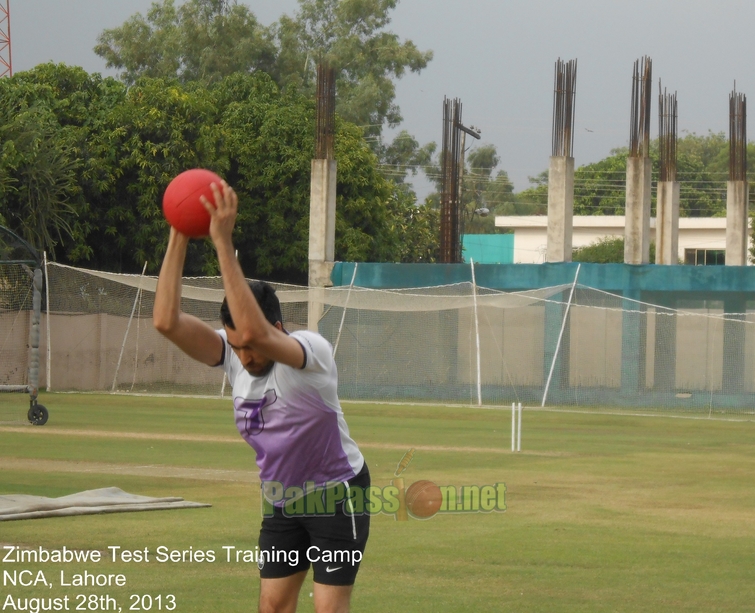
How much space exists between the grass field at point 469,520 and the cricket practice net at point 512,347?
17.0 feet

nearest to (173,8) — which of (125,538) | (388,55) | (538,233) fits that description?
(388,55)

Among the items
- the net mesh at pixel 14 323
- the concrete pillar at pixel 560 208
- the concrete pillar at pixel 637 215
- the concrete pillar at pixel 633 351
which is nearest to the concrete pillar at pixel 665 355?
the concrete pillar at pixel 633 351

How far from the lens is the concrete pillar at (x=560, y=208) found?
33531mm

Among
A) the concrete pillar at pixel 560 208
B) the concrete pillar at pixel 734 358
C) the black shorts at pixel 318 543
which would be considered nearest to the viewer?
the black shorts at pixel 318 543

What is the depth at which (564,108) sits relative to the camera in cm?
3422

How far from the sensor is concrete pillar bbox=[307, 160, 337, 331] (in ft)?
111

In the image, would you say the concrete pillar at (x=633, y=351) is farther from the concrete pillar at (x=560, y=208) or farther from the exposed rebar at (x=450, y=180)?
the exposed rebar at (x=450, y=180)

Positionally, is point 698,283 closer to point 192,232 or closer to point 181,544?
point 181,544

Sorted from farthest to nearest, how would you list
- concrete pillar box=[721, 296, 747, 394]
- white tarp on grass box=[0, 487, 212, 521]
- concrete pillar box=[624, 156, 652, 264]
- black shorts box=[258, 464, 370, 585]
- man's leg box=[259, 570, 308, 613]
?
concrete pillar box=[624, 156, 652, 264]
concrete pillar box=[721, 296, 747, 394]
white tarp on grass box=[0, 487, 212, 521]
man's leg box=[259, 570, 308, 613]
black shorts box=[258, 464, 370, 585]

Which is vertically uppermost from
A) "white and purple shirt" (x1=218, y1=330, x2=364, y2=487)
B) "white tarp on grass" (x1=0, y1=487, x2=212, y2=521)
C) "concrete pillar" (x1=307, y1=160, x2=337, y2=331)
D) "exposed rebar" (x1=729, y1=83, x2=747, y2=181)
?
"exposed rebar" (x1=729, y1=83, x2=747, y2=181)

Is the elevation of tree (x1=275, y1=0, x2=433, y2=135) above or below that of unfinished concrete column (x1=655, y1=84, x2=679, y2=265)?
above

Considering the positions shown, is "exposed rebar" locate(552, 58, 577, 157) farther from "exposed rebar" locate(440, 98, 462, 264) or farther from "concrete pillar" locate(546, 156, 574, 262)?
"exposed rebar" locate(440, 98, 462, 264)

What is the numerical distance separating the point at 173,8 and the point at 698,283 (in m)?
43.6

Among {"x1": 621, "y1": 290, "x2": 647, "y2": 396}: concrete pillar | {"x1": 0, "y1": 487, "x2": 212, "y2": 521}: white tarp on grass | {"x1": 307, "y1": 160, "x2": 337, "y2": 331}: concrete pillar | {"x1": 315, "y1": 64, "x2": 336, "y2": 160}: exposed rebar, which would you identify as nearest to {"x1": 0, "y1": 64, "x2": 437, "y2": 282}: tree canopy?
{"x1": 307, "y1": 160, "x2": 337, "y2": 331}: concrete pillar
